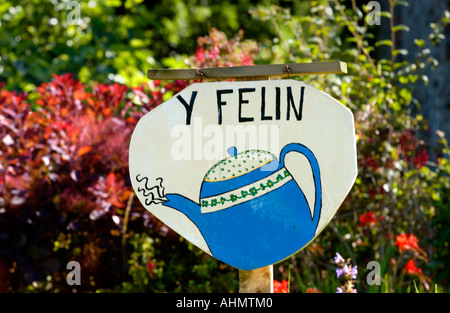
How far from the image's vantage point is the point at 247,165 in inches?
77.1

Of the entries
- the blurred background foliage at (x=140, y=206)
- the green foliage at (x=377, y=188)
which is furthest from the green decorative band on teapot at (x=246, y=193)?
the green foliage at (x=377, y=188)

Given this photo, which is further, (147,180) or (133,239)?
(133,239)

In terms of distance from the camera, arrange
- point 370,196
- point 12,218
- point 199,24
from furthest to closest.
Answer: point 199,24 → point 370,196 → point 12,218

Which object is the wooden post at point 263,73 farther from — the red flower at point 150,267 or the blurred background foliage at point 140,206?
the red flower at point 150,267

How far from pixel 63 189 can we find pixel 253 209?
141cm

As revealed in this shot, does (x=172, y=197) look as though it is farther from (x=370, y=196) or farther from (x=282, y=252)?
(x=370, y=196)

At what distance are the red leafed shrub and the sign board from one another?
94 cm

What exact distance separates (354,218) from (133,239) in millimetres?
1297

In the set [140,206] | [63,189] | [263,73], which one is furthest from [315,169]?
[63,189]
